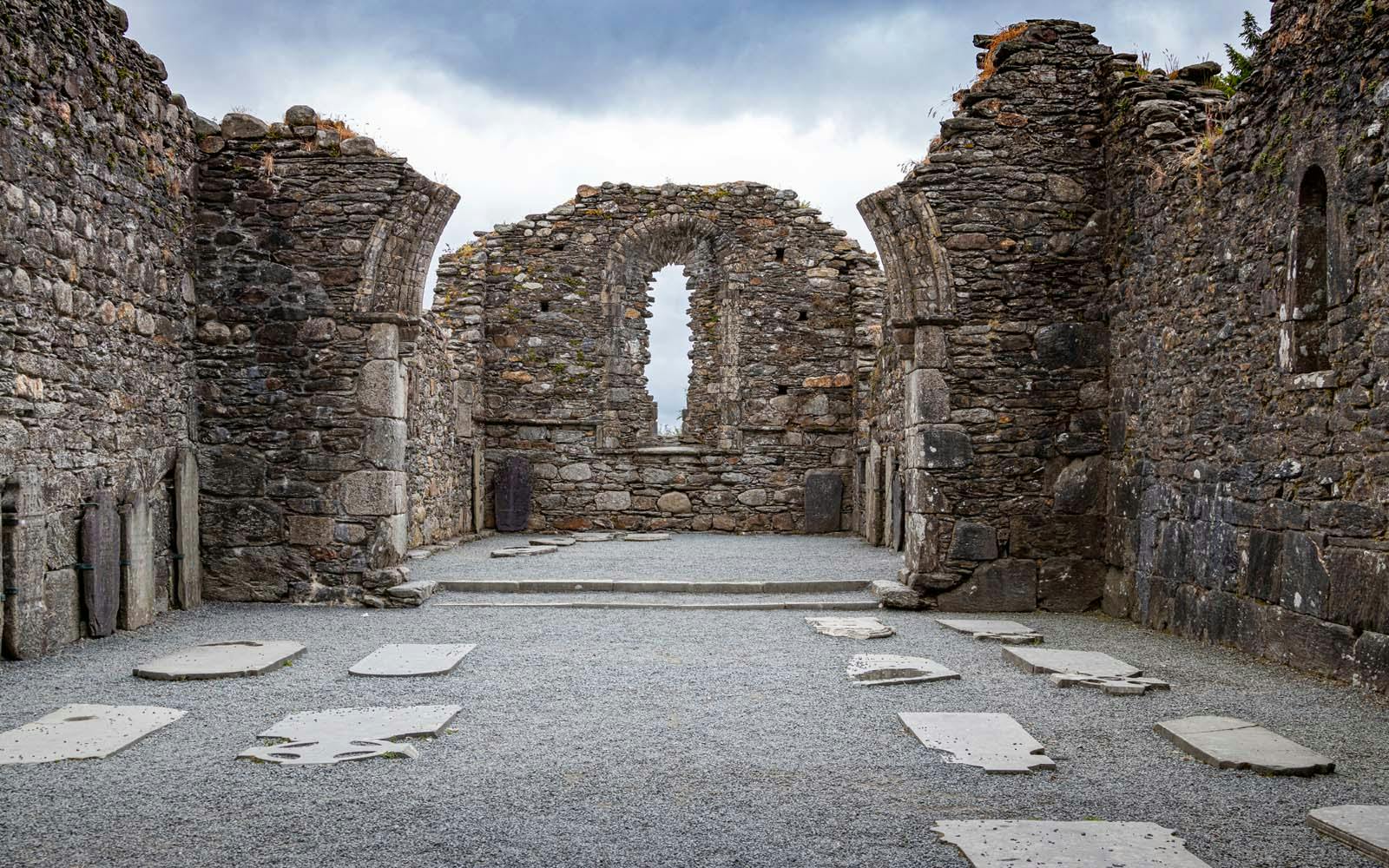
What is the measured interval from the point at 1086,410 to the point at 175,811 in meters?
7.06

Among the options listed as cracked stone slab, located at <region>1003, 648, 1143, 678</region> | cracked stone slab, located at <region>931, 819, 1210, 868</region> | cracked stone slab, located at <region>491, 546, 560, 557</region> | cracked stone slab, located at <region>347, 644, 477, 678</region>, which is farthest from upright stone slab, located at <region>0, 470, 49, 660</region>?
cracked stone slab, located at <region>491, 546, 560, 557</region>

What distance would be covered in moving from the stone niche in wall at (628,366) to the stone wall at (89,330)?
8.05 m

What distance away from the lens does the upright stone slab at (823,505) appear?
16156 millimetres

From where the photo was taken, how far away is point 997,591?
8.40m

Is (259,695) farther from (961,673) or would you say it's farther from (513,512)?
(513,512)

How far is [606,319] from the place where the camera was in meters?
16.6

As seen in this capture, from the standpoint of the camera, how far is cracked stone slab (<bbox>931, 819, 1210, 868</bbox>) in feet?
9.82

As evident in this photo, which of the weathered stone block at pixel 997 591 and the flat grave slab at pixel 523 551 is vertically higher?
the weathered stone block at pixel 997 591

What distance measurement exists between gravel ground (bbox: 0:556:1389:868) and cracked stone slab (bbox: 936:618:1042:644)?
31cm

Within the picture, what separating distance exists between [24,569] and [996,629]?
6052 mm

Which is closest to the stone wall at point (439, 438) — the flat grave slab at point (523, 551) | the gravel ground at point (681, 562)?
the gravel ground at point (681, 562)

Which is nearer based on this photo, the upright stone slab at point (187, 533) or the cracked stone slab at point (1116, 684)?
the cracked stone slab at point (1116, 684)

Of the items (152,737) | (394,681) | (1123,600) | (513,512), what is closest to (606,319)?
(513,512)

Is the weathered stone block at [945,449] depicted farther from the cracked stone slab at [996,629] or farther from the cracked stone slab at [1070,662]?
the cracked stone slab at [1070,662]
